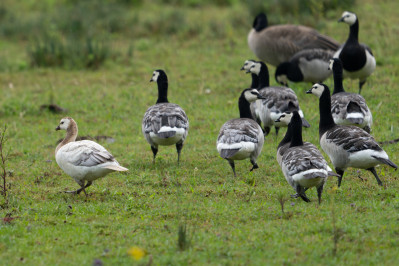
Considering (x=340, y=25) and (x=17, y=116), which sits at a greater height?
(x=340, y=25)

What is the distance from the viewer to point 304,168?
25.6 feet

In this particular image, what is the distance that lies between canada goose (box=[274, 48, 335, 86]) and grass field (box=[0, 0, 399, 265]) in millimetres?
462

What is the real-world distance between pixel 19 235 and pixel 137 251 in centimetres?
224

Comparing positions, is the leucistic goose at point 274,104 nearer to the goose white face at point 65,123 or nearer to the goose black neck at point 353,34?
the goose black neck at point 353,34

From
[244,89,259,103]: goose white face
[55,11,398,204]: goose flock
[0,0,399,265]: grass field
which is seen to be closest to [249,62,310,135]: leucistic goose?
[55,11,398,204]: goose flock

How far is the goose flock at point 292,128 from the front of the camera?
27.3ft

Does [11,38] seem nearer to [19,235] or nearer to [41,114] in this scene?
[41,114]

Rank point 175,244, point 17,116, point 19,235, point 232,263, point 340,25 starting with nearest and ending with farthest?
point 232,263 < point 175,244 < point 19,235 < point 17,116 < point 340,25

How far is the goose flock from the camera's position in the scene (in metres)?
8.34

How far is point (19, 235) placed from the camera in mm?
7348

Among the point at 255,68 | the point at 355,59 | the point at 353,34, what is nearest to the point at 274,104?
the point at 255,68

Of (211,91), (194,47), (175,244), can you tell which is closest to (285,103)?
(211,91)

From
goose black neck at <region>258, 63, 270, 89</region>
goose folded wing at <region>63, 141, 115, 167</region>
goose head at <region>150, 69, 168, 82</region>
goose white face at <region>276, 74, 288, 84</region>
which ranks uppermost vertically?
goose head at <region>150, 69, 168, 82</region>

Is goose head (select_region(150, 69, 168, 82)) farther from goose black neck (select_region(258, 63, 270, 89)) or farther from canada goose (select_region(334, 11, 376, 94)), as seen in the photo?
canada goose (select_region(334, 11, 376, 94))
